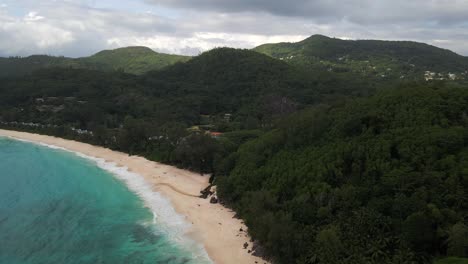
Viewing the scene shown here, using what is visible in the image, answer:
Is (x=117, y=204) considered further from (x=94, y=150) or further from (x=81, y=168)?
(x=94, y=150)

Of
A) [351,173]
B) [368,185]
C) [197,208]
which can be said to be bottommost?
[197,208]

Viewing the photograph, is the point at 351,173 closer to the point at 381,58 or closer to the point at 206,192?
the point at 206,192

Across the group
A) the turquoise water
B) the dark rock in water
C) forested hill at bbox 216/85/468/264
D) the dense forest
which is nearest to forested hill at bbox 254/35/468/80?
the dense forest

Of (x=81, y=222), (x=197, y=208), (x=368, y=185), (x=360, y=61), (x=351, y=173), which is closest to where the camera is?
(x=368, y=185)

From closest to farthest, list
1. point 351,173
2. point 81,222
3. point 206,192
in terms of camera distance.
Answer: point 351,173 < point 81,222 < point 206,192

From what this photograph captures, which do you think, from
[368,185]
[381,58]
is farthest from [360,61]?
[368,185]

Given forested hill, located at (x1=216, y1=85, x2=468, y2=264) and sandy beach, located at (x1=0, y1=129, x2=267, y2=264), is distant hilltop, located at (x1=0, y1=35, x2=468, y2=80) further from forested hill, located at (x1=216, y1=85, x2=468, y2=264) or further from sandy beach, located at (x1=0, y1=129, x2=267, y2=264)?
forested hill, located at (x1=216, y1=85, x2=468, y2=264)

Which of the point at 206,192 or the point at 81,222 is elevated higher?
the point at 206,192
